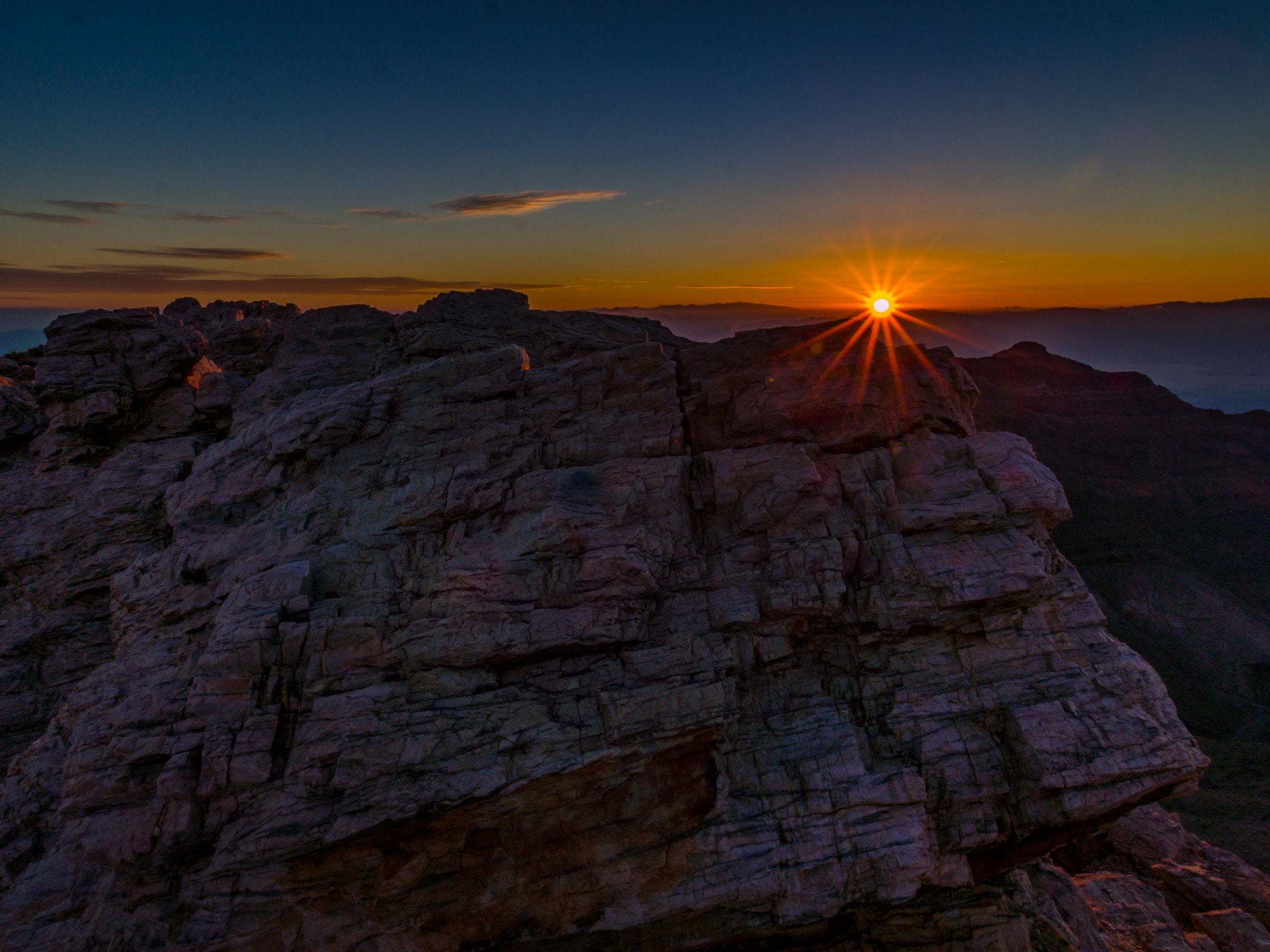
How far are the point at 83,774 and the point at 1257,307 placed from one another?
279m

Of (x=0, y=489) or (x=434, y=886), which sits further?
(x=0, y=489)

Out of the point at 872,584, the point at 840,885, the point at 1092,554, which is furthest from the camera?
the point at 1092,554

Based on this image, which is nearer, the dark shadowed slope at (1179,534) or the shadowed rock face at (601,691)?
the shadowed rock face at (601,691)

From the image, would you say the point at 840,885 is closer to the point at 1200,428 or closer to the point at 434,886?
the point at 434,886

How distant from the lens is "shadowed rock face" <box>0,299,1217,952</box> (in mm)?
21172

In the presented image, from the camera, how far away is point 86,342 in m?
39.2

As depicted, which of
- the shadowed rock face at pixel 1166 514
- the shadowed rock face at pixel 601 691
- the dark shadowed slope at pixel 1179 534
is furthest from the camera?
the shadowed rock face at pixel 1166 514

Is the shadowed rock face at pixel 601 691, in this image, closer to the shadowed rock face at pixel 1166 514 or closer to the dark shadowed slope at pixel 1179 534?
the dark shadowed slope at pixel 1179 534

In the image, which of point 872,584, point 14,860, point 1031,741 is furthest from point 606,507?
point 14,860

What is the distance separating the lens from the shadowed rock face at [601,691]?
69.5 ft

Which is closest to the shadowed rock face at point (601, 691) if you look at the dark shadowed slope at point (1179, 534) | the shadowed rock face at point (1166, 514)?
the dark shadowed slope at point (1179, 534)

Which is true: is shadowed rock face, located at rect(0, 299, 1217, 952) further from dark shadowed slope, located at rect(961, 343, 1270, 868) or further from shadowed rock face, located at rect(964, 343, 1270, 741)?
shadowed rock face, located at rect(964, 343, 1270, 741)

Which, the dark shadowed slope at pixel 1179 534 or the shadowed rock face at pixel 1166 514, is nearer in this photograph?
the dark shadowed slope at pixel 1179 534

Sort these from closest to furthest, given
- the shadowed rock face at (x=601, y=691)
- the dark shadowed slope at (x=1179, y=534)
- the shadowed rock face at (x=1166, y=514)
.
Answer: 1. the shadowed rock face at (x=601, y=691)
2. the dark shadowed slope at (x=1179, y=534)
3. the shadowed rock face at (x=1166, y=514)
